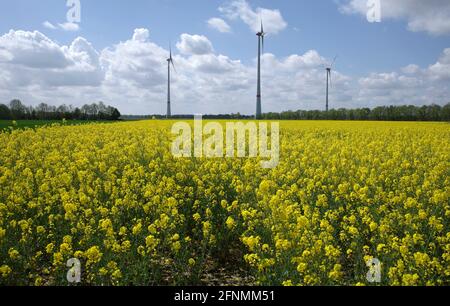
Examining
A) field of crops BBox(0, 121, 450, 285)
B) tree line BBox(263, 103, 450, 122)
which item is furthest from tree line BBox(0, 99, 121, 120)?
field of crops BBox(0, 121, 450, 285)

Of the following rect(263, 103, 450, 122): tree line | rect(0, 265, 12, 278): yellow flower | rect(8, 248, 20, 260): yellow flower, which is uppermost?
rect(263, 103, 450, 122): tree line

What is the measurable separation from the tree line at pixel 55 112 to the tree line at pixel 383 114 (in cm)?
2801

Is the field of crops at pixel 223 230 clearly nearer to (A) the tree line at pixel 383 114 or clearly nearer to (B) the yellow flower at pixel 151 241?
(B) the yellow flower at pixel 151 241

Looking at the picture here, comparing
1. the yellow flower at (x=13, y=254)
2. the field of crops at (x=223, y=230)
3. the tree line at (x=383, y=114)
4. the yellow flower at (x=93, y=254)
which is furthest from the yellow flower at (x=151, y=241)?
the tree line at (x=383, y=114)

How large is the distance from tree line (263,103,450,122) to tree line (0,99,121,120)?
28006 mm

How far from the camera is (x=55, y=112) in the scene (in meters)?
65.6

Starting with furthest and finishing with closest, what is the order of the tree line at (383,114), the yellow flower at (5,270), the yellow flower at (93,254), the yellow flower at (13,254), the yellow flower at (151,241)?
the tree line at (383,114) → the yellow flower at (151,241) → the yellow flower at (13,254) → the yellow flower at (93,254) → the yellow flower at (5,270)

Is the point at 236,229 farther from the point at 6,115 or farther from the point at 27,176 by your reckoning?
the point at 6,115

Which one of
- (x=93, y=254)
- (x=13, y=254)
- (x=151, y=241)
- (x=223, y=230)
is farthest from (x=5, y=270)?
(x=223, y=230)

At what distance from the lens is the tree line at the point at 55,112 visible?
62031mm

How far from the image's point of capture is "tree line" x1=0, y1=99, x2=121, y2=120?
204ft

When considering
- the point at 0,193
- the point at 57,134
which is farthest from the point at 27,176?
the point at 57,134

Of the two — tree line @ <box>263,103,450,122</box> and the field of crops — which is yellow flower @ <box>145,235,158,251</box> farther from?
tree line @ <box>263,103,450,122</box>
